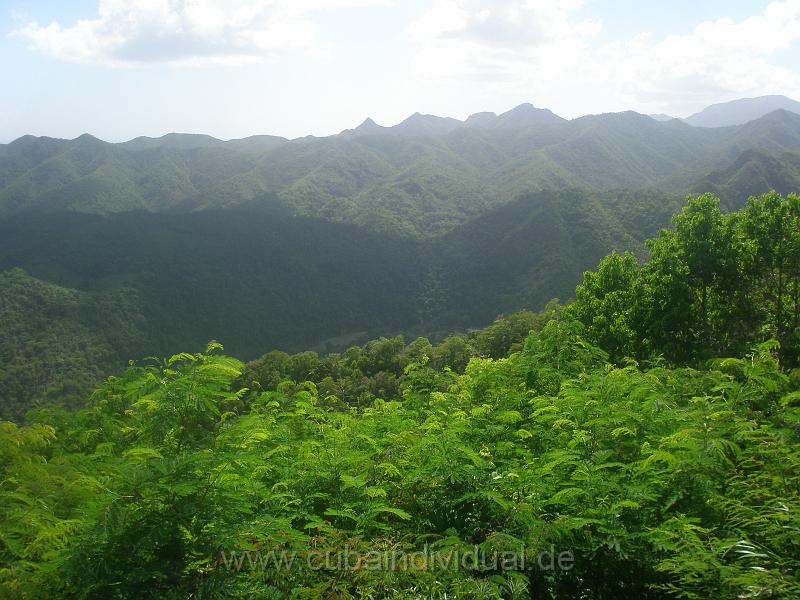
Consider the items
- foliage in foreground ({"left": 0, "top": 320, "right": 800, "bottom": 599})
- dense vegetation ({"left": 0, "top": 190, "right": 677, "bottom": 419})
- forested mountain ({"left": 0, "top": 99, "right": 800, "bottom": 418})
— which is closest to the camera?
foliage in foreground ({"left": 0, "top": 320, "right": 800, "bottom": 599})

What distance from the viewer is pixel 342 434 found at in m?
7.77

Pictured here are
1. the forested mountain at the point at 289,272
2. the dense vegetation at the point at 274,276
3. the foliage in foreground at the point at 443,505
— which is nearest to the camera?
the foliage in foreground at the point at 443,505

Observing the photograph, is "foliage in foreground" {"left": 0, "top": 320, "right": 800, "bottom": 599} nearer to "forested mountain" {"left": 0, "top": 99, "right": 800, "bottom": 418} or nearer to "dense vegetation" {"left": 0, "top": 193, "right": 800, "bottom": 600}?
"dense vegetation" {"left": 0, "top": 193, "right": 800, "bottom": 600}

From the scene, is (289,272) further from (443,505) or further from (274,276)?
(443,505)

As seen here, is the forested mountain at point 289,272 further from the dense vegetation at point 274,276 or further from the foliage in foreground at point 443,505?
the foliage in foreground at point 443,505

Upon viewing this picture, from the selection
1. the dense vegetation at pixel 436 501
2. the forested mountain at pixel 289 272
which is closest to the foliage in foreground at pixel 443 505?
the dense vegetation at pixel 436 501

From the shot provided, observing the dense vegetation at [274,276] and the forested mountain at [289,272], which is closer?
the forested mountain at [289,272]

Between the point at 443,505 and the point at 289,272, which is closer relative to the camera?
the point at 443,505

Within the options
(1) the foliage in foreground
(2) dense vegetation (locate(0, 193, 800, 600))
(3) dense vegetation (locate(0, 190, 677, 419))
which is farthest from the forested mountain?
(1) the foliage in foreground

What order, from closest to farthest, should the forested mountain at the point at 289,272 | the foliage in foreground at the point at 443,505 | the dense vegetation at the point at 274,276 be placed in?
the foliage in foreground at the point at 443,505 → the forested mountain at the point at 289,272 → the dense vegetation at the point at 274,276

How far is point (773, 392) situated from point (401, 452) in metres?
4.61

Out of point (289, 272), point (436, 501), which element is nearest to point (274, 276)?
point (289, 272)

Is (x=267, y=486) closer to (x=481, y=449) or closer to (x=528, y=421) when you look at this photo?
(x=481, y=449)

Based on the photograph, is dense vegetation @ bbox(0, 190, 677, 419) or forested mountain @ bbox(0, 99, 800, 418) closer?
forested mountain @ bbox(0, 99, 800, 418)
